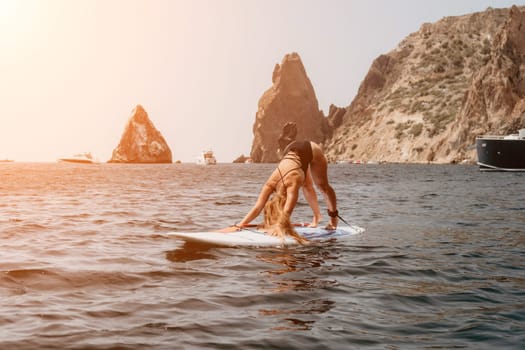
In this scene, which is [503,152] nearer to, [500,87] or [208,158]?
[500,87]

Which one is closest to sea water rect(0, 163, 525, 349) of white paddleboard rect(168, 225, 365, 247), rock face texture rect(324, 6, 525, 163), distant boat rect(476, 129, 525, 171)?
white paddleboard rect(168, 225, 365, 247)

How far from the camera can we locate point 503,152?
201 ft

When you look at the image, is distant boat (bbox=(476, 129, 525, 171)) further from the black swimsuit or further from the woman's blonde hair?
the woman's blonde hair

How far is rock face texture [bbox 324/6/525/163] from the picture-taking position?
99.3 meters

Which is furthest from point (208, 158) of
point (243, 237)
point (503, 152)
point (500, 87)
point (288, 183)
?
point (243, 237)

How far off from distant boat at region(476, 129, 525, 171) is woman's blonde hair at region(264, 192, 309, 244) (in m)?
56.0

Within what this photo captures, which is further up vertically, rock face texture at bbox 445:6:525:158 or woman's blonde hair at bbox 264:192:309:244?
rock face texture at bbox 445:6:525:158

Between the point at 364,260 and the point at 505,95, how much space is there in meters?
98.9

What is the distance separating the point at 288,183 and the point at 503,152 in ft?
186

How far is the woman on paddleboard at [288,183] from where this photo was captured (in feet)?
36.3

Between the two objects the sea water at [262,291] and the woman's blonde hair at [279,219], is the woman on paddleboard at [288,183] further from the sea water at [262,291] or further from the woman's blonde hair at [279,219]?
the sea water at [262,291]

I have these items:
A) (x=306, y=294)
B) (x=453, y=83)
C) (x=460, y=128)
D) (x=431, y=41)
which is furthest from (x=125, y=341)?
(x=431, y=41)

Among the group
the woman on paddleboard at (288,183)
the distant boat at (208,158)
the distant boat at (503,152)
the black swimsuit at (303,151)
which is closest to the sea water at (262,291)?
the woman on paddleboard at (288,183)

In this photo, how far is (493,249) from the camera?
423 inches
